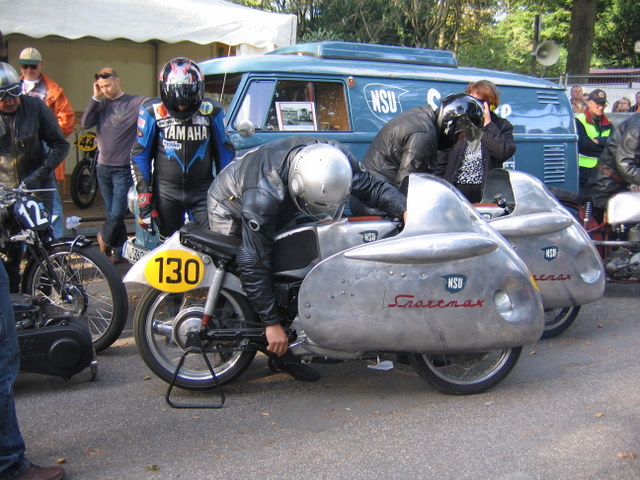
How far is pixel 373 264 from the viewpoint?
400cm

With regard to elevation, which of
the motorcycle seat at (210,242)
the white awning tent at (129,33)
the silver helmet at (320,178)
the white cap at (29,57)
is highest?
the white awning tent at (129,33)

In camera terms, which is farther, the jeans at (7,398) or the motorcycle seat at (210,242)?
the motorcycle seat at (210,242)

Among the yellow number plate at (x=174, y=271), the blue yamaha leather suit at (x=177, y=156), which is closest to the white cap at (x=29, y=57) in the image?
the blue yamaha leather suit at (x=177, y=156)

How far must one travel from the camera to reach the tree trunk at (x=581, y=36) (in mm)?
18156

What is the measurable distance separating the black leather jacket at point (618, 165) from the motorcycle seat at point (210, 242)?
4069 millimetres

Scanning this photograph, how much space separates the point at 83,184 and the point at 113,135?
274cm

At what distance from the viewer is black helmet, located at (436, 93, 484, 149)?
5234 mm

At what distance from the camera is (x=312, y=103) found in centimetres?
654

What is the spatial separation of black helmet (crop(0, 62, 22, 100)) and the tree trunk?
15.8 m

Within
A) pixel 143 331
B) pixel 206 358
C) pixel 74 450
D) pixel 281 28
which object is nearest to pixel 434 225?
pixel 206 358

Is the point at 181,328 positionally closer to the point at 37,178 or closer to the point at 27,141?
the point at 37,178

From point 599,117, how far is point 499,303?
5.14 meters

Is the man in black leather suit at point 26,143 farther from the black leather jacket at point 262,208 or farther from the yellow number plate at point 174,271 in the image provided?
the black leather jacket at point 262,208

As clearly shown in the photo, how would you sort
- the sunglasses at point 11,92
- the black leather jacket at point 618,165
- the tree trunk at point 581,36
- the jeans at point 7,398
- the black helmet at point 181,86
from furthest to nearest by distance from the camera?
the tree trunk at point 581,36
the black leather jacket at point 618,165
the sunglasses at point 11,92
the black helmet at point 181,86
the jeans at point 7,398
